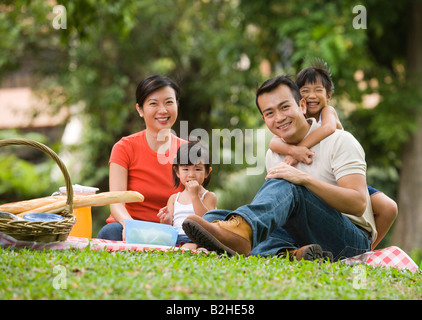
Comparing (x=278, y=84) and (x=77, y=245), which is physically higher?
(x=278, y=84)

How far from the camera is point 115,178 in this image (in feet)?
13.7

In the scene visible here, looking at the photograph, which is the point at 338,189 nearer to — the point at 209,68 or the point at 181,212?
the point at 181,212

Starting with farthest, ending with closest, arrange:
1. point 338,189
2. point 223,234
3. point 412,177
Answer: point 412,177 → point 338,189 → point 223,234

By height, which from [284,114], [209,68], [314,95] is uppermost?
[209,68]

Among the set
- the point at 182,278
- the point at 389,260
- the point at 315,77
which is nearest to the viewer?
the point at 182,278

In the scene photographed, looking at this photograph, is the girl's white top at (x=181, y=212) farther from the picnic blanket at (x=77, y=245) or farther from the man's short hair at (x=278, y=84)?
the man's short hair at (x=278, y=84)

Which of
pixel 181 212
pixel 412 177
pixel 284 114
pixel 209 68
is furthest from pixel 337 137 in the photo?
pixel 209 68

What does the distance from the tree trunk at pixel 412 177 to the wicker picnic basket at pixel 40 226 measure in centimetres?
623

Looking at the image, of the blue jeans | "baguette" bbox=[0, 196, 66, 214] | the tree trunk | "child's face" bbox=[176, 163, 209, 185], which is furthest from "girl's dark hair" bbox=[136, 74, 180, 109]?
the tree trunk

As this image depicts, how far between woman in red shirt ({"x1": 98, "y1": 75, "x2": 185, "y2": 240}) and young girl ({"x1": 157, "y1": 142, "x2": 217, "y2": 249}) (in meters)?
0.23

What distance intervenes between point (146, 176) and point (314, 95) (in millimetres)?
1412

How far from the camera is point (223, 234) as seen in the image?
3082 mm

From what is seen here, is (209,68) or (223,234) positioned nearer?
(223,234)

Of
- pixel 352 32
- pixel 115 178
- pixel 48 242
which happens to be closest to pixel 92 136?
pixel 352 32
